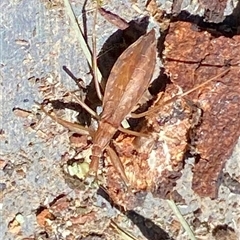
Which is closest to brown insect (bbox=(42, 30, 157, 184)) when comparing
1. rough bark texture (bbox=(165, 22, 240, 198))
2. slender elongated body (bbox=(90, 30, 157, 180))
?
slender elongated body (bbox=(90, 30, 157, 180))

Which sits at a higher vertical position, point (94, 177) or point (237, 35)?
point (237, 35)

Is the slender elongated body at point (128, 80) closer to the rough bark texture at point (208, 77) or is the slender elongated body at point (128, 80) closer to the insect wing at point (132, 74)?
the insect wing at point (132, 74)

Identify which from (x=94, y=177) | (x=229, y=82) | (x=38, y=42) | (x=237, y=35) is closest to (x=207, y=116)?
(x=229, y=82)

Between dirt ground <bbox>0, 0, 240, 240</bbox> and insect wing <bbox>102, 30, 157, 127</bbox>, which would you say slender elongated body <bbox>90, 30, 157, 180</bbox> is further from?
dirt ground <bbox>0, 0, 240, 240</bbox>

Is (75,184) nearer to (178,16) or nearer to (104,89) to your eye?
(104,89)

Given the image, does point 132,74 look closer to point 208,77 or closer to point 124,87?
point 124,87

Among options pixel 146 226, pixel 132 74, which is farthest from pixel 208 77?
pixel 146 226

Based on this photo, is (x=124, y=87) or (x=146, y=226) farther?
(x=146, y=226)
